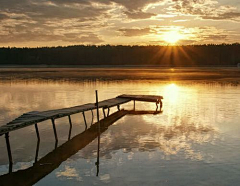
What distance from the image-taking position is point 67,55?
7677 inches

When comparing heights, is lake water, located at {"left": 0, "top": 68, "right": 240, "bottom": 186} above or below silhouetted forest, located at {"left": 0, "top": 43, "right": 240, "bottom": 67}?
below

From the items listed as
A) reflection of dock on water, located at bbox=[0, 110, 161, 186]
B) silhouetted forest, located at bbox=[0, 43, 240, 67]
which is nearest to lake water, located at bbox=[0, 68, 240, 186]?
reflection of dock on water, located at bbox=[0, 110, 161, 186]

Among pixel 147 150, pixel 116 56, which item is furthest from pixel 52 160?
pixel 116 56

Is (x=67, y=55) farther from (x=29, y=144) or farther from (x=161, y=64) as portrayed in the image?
(x=29, y=144)

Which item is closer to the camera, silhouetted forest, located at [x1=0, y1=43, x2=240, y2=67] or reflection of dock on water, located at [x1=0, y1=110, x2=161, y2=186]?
reflection of dock on water, located at [x1=0, y1=110, x2=161, y2=186]

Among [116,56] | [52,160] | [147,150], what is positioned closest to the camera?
[52,160]

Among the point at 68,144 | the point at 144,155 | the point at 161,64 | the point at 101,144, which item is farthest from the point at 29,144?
the point at 161,64

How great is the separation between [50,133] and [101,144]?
3.19 meters

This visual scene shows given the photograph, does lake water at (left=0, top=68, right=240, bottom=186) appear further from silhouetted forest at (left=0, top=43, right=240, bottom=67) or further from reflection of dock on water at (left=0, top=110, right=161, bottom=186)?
silhouetted forest at (left=0, top=43, right=240, bottom=67)

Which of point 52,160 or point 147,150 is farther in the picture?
point 147,150

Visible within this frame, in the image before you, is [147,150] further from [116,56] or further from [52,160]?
[116,56]

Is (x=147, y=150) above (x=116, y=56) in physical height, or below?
below

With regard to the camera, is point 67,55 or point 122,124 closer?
point 122,124

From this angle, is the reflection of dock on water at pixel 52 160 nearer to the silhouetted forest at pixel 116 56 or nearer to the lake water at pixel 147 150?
the lake water at pixel 147 150
